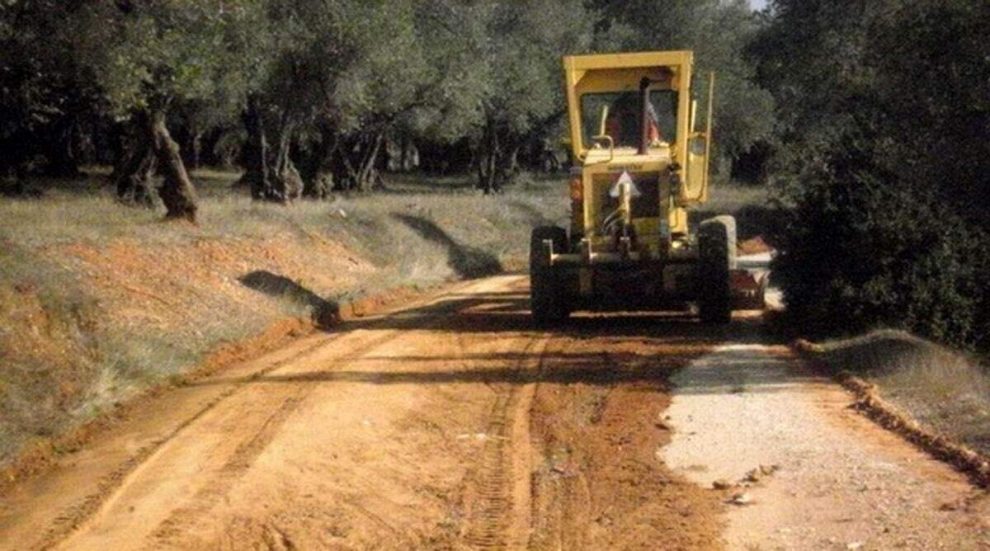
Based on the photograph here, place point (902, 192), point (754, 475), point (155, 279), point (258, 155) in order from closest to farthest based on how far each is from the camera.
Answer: point (754, 475), point (902, 192), point (155, 279), point (258, 155)

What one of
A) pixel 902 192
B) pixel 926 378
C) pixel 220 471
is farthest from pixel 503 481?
pixel 902 192

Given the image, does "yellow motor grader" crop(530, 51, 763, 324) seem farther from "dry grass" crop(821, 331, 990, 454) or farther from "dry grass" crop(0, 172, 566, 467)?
"dry grass" crop(0, 172, 566, 467)

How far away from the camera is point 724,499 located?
8.89 meters

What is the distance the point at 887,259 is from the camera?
57.5ft

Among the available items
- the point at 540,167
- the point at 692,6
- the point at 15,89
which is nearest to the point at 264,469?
the point at 15,89

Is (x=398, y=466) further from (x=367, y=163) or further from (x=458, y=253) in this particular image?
(x=367, y=163)

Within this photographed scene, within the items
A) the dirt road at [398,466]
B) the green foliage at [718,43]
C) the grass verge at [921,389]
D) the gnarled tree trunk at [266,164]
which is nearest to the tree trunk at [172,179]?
the dirt road at [398,466]

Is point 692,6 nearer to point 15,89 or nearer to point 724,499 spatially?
point 15,89

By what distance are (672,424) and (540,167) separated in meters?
70.6

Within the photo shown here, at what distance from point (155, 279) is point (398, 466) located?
896 cm

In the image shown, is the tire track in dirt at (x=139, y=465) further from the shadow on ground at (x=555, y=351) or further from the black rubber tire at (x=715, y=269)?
the black rubber tire at (x=715, y=269)

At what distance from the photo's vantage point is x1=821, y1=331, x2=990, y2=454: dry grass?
10.9m

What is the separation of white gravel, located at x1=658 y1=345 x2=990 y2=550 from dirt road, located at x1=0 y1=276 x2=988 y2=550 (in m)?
0.11

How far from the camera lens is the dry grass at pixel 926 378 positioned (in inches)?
429
